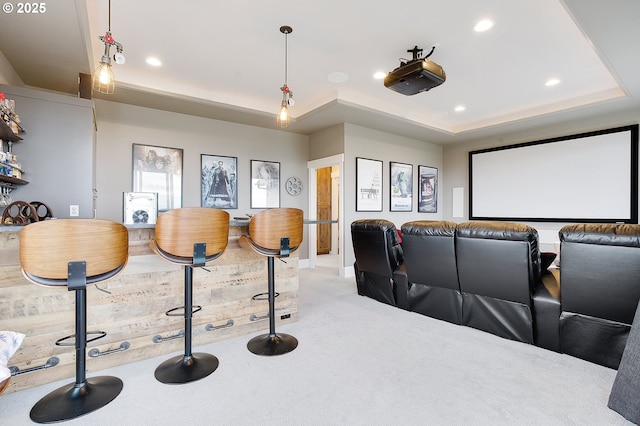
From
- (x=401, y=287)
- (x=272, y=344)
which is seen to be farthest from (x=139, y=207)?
(x=401, y=287)

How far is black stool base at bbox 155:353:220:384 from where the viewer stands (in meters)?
1.94

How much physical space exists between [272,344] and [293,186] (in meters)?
4.01

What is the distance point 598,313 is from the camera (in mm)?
2053

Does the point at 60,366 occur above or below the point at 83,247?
below

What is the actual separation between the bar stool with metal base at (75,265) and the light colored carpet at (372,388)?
0.31 feet

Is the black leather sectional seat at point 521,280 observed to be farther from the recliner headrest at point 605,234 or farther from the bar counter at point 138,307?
the bar counter at point 138,307

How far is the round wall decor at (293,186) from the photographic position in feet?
19.7

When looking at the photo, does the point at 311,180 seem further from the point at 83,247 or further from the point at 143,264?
the point at 83,247

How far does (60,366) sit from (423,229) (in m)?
3.02

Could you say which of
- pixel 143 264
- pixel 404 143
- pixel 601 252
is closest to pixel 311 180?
pixel 404 143

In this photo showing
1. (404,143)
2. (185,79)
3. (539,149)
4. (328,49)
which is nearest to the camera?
(328,49)

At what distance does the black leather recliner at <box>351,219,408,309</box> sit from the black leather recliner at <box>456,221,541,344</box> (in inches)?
31.5

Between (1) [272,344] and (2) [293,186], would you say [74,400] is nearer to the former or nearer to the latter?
(1) [272,344]

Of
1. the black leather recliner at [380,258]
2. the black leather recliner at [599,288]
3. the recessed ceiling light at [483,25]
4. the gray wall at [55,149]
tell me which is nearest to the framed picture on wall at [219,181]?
the gray wall at [55,149]
